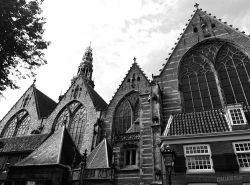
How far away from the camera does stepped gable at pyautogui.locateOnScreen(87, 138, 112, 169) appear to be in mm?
14539

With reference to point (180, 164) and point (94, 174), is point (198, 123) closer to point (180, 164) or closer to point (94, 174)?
point (180, 164)

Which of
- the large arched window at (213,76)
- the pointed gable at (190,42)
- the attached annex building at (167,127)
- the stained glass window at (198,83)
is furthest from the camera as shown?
the pointed gable at (190,42)

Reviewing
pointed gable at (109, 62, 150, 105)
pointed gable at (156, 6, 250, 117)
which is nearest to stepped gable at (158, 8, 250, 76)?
pointed gable at (156, 6, 250, 117)

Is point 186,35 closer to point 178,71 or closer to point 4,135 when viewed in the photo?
point 178,71

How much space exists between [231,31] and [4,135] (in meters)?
28.4

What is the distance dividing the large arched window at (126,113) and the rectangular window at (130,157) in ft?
A: 12.3

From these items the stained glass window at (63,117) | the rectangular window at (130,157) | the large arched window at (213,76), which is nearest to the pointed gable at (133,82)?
the large arched window at (213,76)

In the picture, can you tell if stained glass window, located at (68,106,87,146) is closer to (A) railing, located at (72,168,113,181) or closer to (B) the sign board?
(A) railing, located at (72,168,113,181)

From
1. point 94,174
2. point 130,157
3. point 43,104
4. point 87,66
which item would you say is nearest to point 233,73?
point 130,157

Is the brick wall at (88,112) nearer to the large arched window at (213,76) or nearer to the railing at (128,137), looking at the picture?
the railing at (128,137)

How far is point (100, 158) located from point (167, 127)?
5713 mm

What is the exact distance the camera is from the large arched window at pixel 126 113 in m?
19.7

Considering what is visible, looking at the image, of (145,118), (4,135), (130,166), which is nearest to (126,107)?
(145,118)

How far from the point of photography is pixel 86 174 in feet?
45.6
